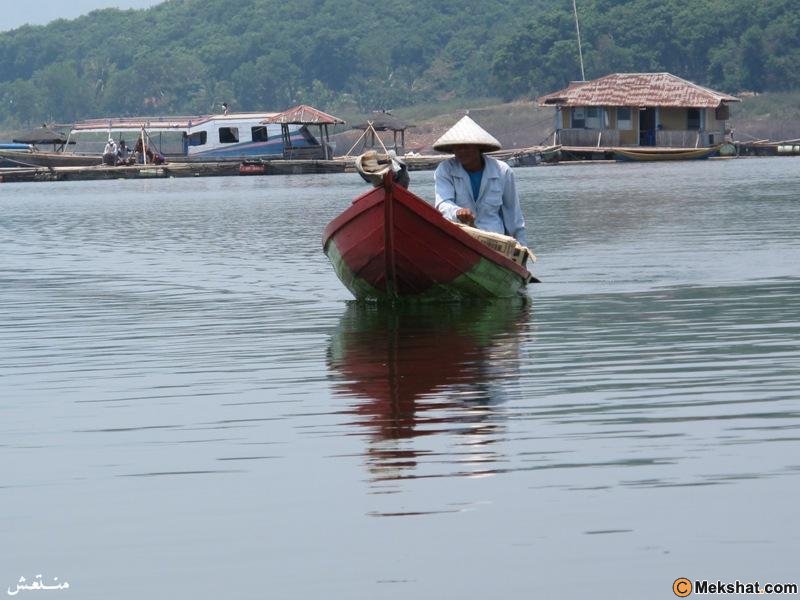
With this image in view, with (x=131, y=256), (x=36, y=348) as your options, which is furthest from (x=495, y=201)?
(x=131, y=256)

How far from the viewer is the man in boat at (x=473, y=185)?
13.2 meters

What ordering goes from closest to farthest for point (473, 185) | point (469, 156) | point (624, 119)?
point (469, 156) < point (473, 185) < point (624, 119)

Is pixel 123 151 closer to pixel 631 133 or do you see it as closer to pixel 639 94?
pixel 631 133

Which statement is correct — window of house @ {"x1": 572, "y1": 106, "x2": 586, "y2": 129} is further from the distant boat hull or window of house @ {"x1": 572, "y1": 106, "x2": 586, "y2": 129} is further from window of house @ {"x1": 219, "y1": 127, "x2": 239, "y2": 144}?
the distant boat hull

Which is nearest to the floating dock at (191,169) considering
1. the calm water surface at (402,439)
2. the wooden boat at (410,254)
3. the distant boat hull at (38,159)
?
the distant boat hull at (38,159)

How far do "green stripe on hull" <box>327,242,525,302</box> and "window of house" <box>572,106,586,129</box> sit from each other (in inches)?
2126

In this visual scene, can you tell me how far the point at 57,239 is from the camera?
28641mm

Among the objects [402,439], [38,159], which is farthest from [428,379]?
[38,159]

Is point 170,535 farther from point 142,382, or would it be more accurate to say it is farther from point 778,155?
point 778,155

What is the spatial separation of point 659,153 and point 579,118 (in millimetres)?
4207

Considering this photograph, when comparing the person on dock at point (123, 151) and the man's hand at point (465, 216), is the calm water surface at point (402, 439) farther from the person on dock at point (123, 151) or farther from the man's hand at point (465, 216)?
the person on dock at point (123, 151)

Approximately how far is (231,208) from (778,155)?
38.9 m

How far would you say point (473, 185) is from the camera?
13664 millimetres

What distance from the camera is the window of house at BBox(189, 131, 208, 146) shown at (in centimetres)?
7169
